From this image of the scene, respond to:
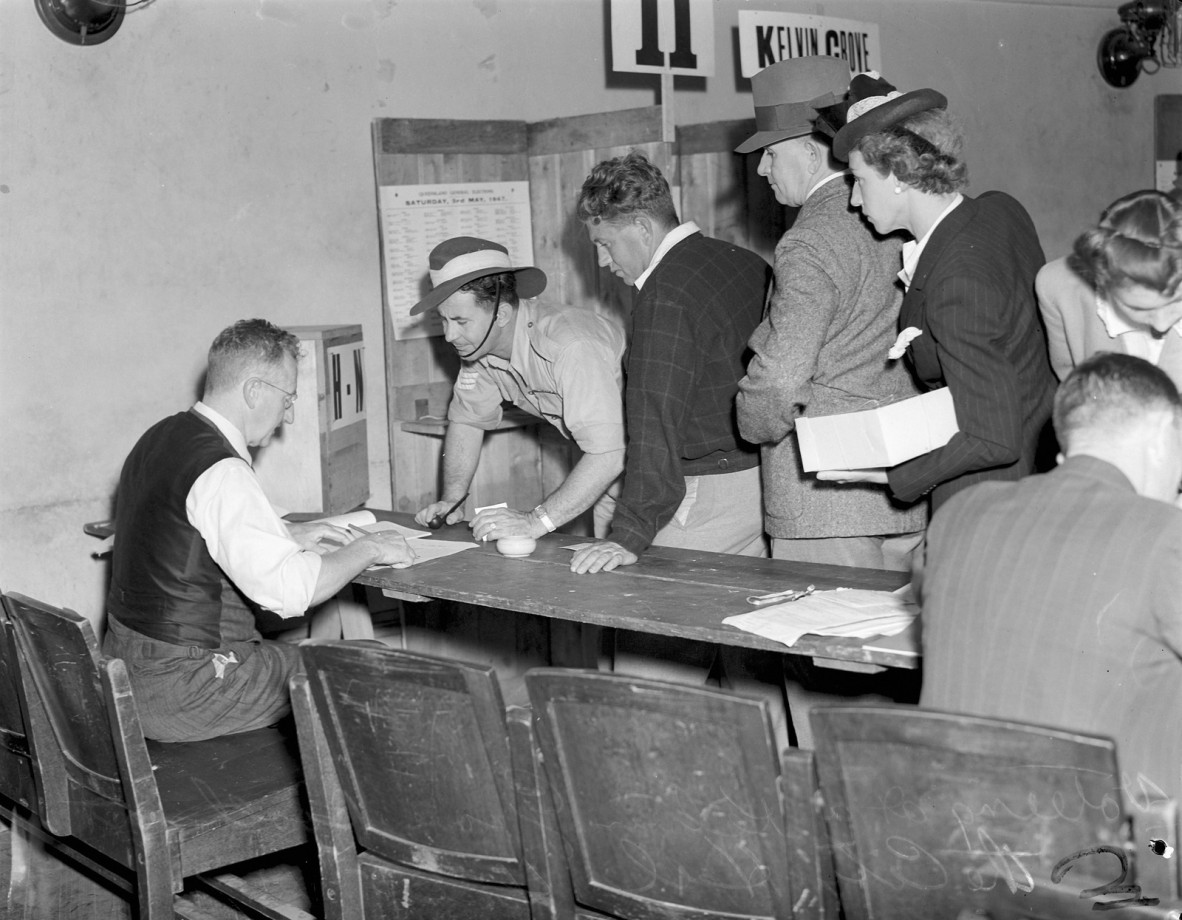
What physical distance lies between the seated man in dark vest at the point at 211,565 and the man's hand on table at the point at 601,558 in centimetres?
58

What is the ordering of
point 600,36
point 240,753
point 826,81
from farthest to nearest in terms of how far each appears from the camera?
point 600,36, point 826,81, point 240,753

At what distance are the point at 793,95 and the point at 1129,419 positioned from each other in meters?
1.71

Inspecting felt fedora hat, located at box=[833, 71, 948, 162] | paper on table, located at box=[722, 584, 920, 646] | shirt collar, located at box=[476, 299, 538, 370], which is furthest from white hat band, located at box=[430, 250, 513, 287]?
paper on table, located at box=[722, 584, 920, 646]

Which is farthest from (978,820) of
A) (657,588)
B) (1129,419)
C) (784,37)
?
(784,37)

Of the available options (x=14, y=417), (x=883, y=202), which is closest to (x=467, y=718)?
(x=883, y=202)

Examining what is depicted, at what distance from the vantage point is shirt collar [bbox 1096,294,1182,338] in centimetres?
274

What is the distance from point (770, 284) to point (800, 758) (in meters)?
1.88

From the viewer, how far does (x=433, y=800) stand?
228 cm

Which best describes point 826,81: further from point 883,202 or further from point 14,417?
point 14,417

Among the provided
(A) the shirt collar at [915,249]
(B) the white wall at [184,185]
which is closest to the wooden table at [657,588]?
(A) the shirt collar at [915,249]

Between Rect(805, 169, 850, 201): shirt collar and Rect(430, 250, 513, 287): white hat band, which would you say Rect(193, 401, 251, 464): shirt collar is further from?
Rect(805, 169, 850, 201): shirt collar

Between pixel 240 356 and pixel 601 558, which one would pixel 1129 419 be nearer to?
pixel 601 558

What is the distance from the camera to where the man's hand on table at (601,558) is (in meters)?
3.30

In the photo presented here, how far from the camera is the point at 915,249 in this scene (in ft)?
9.86
